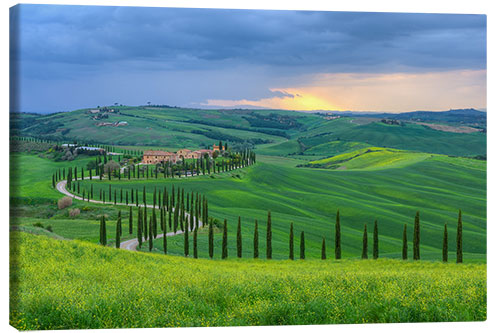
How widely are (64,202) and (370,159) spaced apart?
62390 mm

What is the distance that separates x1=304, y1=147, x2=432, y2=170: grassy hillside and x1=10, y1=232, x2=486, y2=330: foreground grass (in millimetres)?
54671

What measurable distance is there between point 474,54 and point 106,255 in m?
15.7

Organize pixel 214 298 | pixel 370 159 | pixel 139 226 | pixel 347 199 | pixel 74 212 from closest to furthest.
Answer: pixel 214 298
pixel 74 212
pixel 139 226
pixel 347 199
pixel 370 159

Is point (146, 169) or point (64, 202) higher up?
point (146, 169)

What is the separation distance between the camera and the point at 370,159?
76.7m

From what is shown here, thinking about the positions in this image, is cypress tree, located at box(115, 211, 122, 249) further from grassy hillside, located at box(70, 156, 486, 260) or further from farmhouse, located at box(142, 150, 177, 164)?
farmhouse, located at box(142, 150, 177, 164)

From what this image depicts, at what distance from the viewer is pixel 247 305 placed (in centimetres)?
1184

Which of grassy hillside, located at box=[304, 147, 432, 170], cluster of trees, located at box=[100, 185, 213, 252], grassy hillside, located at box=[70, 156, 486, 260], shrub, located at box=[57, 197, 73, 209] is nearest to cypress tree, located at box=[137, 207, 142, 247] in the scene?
cluster of trees, located at box=[100, 185, 213, 252]

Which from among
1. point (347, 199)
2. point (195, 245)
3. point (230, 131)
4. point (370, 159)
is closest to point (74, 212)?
point (195, 245)

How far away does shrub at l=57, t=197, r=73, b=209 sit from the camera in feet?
67.9

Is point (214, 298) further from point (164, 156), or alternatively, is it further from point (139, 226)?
point (164, 156)

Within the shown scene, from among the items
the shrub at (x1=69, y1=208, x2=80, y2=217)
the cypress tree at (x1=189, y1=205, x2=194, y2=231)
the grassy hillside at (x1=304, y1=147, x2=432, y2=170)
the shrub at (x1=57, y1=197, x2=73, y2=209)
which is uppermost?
the grassy hillside at (x1=304, y1=147, x2=432, y2=170)

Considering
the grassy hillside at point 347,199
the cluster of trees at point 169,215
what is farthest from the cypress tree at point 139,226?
the grassy hillside at point 347,199
